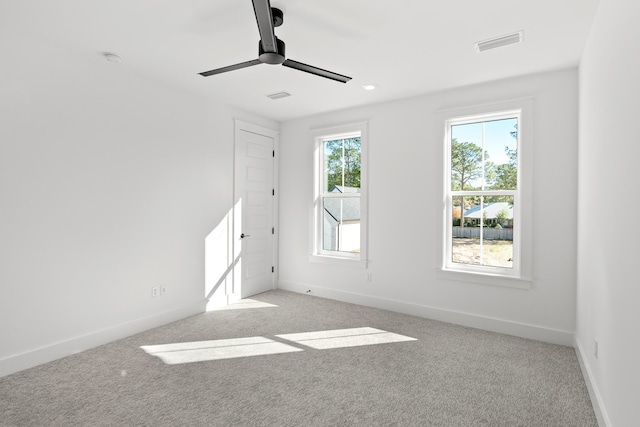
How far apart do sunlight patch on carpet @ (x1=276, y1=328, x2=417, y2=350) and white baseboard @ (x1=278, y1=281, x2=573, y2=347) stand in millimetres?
732

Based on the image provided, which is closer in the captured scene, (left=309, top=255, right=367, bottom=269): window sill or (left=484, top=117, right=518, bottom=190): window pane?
(left=484, top=117, right=518, bottom=190): window pane

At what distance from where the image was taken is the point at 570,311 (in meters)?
3.28

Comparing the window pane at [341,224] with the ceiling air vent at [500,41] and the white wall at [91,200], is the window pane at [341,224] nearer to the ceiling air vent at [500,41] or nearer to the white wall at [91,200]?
the white wall at [91,200]

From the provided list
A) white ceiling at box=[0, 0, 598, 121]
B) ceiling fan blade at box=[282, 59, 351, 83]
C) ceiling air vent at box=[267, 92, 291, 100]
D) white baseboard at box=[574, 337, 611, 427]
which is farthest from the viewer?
ceiling air vent at box=[267, 92, 291, 100]

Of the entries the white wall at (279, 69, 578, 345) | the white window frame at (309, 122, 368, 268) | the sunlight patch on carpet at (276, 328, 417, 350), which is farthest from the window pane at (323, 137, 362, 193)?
the sunlight patch on carpet at (276, 328, 417, 350)

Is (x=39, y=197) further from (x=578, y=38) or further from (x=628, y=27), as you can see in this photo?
(x=578, y=38)

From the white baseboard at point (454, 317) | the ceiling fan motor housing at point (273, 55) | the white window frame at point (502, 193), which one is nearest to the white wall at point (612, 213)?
the white baseboard at point (454, 317)

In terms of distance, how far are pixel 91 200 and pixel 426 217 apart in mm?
3462

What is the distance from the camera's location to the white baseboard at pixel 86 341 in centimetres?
267

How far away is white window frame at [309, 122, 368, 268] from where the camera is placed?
4586 mm

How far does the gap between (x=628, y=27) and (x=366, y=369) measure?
→ 2.64 meters

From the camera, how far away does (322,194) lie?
512 centimetres

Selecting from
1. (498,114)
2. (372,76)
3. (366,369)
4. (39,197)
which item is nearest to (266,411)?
(366,369)

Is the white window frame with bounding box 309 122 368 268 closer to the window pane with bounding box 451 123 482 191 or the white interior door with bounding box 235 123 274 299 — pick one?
the white interior door with bounding box 235 123 274 299
